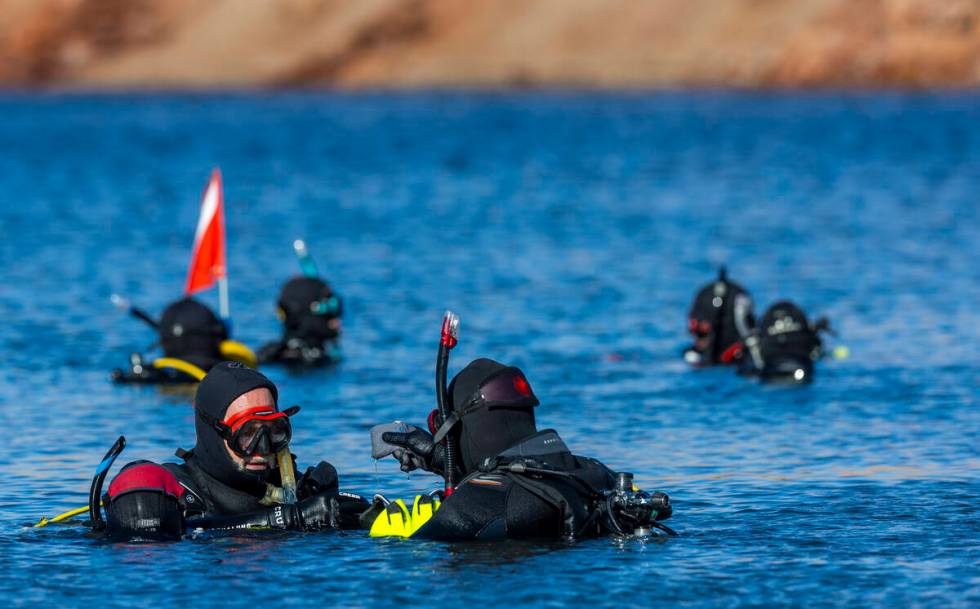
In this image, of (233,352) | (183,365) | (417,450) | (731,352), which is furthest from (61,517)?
(731,352)

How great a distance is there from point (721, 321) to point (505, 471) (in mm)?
12402

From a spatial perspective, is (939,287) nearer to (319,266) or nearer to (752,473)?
(319,266)

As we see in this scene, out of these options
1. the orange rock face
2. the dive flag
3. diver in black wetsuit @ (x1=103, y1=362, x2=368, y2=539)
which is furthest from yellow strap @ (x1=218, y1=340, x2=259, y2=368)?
the orange rock face

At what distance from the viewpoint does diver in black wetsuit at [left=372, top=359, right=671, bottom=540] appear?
15211 mm

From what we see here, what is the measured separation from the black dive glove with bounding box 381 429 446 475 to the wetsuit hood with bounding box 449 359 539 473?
206 millimetres

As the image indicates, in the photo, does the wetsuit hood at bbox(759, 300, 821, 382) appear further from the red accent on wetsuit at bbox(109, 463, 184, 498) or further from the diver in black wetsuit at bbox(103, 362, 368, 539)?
the red accent on wetsuit at bbox(109, 463, 184, 498)

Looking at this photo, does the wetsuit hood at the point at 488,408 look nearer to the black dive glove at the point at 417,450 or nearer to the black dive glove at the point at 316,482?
the black dive glove at the point at 417,450

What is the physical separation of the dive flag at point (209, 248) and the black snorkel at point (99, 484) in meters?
12.5

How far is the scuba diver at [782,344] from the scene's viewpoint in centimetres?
2569

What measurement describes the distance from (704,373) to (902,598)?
12473 millimetres

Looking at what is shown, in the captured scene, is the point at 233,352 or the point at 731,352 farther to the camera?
the point at 731,352

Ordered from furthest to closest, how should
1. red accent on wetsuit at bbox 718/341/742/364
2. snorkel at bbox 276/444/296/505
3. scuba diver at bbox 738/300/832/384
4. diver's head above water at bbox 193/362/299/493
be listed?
red accent on wetsuit at bbox 718/341/742/364
scuba diver at bbox 738/300/832/384
snorkel at bbox 276/444/296/505
diver's head above water at bbox 193/362/299/493

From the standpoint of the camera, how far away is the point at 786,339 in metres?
26.0

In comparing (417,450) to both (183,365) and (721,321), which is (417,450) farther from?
(721,321)
